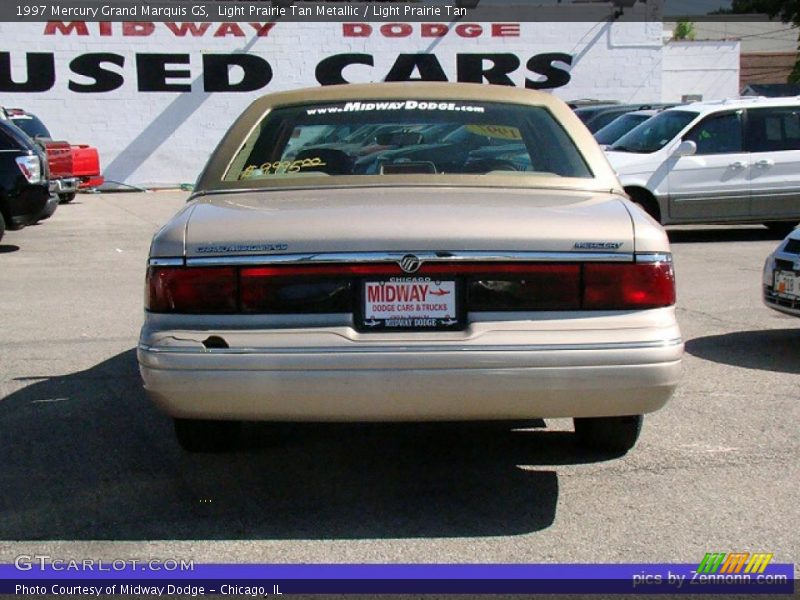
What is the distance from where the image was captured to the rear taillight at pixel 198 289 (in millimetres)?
4074

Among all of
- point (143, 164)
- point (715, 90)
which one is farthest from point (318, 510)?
point (715, 90)

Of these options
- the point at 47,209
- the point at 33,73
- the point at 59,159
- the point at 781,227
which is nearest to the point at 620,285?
the point at 47,209

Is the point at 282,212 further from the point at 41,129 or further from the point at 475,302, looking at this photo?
the point at 41,129

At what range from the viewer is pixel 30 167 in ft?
44.0

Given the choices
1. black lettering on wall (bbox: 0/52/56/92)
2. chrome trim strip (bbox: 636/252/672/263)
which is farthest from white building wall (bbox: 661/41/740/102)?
chrome trim strip (bbox: 636/252/672/263)

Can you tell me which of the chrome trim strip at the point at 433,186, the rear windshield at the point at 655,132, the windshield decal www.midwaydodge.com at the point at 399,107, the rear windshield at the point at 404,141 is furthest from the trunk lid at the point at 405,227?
the rear windshield at the point at 655,132

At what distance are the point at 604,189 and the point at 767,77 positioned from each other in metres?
41.4

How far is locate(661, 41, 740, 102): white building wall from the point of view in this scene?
3353 centimetres

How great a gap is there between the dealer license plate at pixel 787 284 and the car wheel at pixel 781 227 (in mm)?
7397

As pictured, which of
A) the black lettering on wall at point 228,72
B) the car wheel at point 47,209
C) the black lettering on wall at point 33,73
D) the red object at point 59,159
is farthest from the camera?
the black lettering on wall at point 228,72

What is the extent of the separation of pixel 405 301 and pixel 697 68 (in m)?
31.5

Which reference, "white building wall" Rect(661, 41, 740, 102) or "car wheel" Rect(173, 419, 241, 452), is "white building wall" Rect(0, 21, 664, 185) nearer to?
"white building wall" Rect(661, 41, 740, 102)

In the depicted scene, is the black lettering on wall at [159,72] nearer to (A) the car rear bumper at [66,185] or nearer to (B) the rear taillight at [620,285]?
(A) the car rear bumper at [66,185]

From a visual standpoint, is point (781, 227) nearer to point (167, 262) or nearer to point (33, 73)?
point (167, 262)
